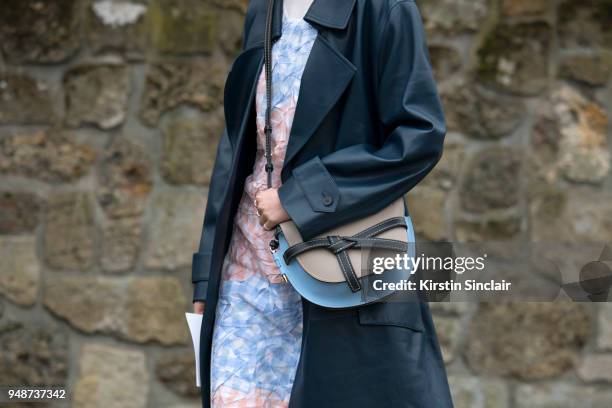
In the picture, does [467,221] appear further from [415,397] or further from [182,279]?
[415,397]

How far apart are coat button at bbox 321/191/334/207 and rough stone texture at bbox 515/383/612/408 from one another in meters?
1.87

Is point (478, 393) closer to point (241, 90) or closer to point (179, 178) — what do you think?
point (179, 178)

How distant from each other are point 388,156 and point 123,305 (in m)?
1.91

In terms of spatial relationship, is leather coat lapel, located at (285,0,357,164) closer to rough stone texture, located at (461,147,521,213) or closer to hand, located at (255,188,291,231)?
hand, located at (255,188,291,231)

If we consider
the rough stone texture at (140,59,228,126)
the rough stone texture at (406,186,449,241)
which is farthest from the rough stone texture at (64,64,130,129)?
the rough stone texture at (406,186,449,241)

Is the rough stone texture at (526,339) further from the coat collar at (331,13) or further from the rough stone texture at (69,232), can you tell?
the coat collar at (331,13)

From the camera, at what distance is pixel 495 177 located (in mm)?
3369

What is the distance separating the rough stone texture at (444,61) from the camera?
133 inches

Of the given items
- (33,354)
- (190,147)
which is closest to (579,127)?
(190,147)

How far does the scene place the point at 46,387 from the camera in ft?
11.6

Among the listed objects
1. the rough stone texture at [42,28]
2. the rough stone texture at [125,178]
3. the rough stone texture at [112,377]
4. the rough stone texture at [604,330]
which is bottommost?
the rough stone texture at [112,377]

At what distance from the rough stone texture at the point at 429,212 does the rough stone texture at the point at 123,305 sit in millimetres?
919

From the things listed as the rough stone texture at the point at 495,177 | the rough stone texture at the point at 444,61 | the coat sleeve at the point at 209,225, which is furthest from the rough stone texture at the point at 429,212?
the coat sleeve at the point at 209,225

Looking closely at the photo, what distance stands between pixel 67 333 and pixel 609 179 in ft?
6.88
